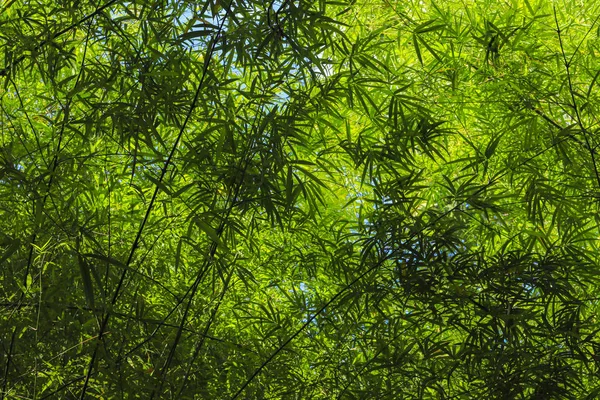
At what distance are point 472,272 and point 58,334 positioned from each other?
1814 mm

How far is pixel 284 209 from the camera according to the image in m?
3.31

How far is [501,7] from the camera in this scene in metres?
3.96

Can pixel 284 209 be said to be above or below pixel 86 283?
above

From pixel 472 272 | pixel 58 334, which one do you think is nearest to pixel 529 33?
pixel 472 272

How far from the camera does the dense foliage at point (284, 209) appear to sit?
2.81 meters

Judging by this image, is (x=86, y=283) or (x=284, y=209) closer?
(x=86, y=283)

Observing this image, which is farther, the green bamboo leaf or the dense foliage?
the dense foliage

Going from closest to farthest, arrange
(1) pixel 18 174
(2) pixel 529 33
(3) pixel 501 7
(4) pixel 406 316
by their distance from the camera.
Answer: (1) pixel 18 174
(4) pixel 406 316
(2) pixel 529 33
(3) pixel 501 7

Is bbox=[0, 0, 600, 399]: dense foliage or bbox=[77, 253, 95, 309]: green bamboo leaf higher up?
bbox=[0, 0, 600, 399]: dense foliage

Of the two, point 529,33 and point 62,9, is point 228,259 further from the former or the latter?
point 529,33

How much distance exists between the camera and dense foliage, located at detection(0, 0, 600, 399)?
2814 mm

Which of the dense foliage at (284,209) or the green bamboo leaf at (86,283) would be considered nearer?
the green bamboo leaf at (86,283)

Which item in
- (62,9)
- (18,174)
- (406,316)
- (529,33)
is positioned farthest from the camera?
(529,33)

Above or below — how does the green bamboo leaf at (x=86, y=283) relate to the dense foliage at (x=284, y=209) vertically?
below
